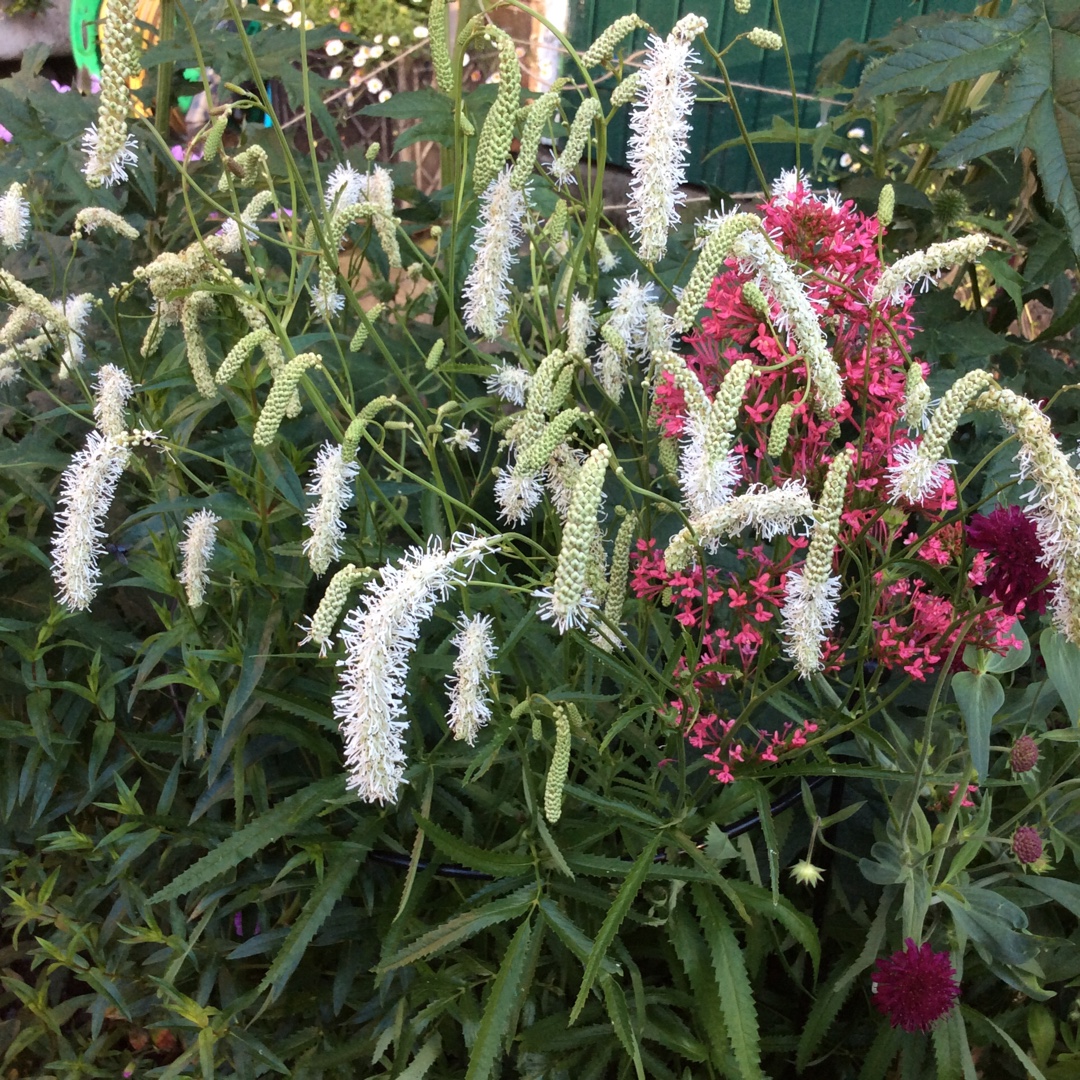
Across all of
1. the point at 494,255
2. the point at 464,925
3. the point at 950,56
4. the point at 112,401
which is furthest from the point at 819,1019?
the point at 950,56

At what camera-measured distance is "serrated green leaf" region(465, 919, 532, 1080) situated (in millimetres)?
876

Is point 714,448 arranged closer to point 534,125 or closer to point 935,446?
point 935,446

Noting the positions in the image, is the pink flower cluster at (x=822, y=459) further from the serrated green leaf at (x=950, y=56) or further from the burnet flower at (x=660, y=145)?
the serrated green leaf at (x=950, y=56)

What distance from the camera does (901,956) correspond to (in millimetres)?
926

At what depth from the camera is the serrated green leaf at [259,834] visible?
1.00m

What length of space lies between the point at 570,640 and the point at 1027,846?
46cm

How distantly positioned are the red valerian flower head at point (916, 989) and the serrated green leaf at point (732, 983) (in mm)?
117

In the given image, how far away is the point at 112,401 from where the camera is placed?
1.02m

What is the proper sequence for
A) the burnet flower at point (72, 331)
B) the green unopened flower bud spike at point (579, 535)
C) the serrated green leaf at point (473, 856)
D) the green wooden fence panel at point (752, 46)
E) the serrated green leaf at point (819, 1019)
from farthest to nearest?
the green wooden fence panel at point (752, 46)
the burnet flower at point (72, 331)
the serrated green leaf at point (819, 1019)
the serrated green leaf at point (473, 856)
the green unopened flower bud spike at point (579, 535)

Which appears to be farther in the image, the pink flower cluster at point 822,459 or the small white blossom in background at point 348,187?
the small white blossom in background at point 348,187

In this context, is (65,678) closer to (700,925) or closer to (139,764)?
(139,764)

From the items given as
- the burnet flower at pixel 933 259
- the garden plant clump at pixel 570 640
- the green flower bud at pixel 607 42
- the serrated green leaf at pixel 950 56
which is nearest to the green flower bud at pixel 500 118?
the garden plant clump at pixel 570 640

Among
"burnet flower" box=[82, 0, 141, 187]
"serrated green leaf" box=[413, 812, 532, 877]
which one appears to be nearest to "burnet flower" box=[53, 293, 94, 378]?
"burnet flower" box=[82, 0, 141, 187]

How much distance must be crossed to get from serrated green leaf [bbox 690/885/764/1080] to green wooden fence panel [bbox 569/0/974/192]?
2536 millimetres
